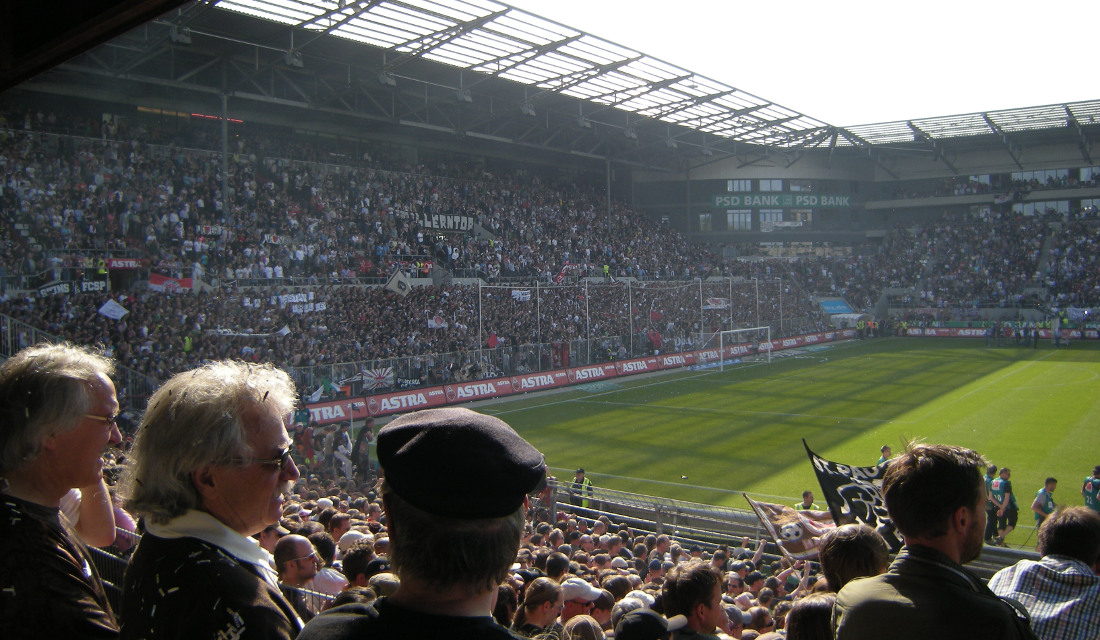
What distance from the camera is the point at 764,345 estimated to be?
4762 centimetres

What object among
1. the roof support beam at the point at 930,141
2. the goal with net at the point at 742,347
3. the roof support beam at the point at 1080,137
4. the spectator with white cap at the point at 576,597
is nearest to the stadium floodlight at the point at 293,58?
the goal with net at the point at 742,347

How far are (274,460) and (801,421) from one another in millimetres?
26554

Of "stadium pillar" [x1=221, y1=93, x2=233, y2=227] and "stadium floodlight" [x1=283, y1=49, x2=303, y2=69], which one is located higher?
"stadium floodlight" [x1=283, y1=49, x2=303, y2=69]

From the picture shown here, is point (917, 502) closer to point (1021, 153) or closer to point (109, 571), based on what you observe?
point (109, 571)

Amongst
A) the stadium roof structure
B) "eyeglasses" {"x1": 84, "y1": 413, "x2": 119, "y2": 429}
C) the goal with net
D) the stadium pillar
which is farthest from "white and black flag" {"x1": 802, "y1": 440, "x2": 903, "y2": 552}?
the goal with net

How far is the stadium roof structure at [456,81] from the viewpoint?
28.5m

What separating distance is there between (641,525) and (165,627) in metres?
13.5

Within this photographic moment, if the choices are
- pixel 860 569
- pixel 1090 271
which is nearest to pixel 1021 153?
pixel 1090 271

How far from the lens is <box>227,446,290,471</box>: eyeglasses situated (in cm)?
245

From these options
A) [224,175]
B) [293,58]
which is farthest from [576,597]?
[293,58]

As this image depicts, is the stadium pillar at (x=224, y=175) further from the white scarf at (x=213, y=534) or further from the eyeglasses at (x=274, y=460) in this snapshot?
the white scarf at (x=213, y=534)

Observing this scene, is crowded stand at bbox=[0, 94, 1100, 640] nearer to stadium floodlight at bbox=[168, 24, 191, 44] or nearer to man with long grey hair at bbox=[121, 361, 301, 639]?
man with long grey hair at bbox=[121, 361, 301, 639]

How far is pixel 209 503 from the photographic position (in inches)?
95.2

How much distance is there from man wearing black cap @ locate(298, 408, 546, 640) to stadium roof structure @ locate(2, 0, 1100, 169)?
20.8 meters
